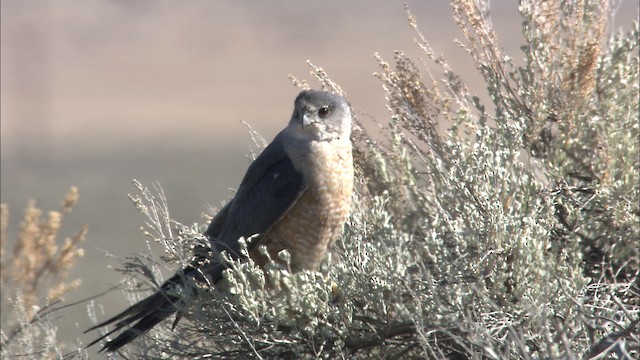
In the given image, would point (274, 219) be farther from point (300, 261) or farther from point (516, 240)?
point (516, 240)

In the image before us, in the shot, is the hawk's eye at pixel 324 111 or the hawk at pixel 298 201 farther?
the hawk's eye at pixel 324 111

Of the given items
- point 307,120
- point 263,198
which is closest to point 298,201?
point 263,198

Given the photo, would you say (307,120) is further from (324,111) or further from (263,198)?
(263,198)

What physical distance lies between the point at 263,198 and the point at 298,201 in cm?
15

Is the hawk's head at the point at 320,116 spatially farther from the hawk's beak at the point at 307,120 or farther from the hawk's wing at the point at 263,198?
the hawk's wing at the point at 263,198

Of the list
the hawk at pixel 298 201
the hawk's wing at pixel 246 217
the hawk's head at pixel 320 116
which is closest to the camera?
the hawk's wing at pixel 246 217

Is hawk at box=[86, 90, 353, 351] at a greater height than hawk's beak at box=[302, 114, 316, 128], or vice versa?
hawk's beak at box=[302, 114, 316, 128]

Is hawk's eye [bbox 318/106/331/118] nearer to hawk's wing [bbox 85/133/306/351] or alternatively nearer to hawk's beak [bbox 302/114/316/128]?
hawk's beak [bbox 302/114/316/128]

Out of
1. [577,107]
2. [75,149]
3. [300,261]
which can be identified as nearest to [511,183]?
[577,107]

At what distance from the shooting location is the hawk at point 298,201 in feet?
13.9

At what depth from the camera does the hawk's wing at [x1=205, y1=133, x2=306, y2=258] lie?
425 centimetres

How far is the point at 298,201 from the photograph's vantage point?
4.29 metres

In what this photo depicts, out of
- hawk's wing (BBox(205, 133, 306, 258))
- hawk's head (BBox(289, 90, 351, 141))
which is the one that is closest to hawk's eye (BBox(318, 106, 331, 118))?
hawk's head (BBox(289, 90, 351, 141))

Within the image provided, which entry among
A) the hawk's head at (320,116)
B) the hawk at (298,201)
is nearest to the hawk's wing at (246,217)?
the hawk at (298,201)
